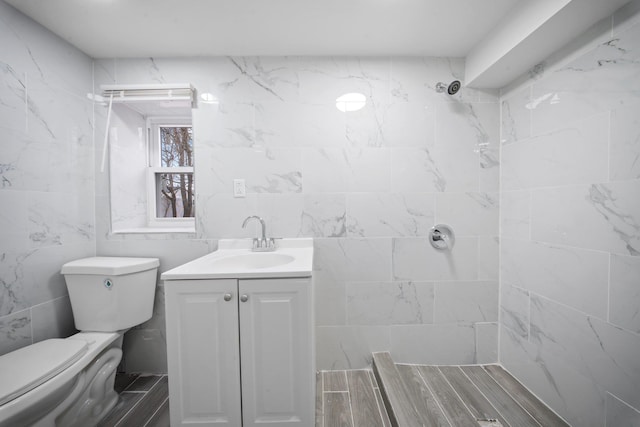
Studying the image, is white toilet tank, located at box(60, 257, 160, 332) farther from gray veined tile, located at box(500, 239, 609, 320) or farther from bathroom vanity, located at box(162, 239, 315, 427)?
gray veined tile, located at box(500, 239, 609, 320)

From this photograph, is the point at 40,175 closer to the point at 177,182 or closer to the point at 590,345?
the point at 177,182

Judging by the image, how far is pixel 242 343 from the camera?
1.02m

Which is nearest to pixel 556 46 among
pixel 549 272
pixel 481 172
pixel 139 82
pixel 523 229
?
pixel 481 172

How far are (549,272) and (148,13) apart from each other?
2468mm

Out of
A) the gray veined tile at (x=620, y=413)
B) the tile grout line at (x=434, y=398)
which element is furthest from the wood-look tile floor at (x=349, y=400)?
the gray veined tile at (x=620, y=413)

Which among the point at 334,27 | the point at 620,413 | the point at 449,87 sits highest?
the point at 334,27

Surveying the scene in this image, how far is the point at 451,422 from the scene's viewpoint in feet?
3.72

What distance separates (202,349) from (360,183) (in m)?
1.22

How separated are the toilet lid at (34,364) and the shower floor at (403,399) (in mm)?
482

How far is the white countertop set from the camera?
1.01m

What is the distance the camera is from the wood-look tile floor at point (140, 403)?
4.09 ft

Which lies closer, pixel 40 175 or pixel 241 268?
pixel 40 175

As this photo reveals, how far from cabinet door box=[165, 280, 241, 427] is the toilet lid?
466mm

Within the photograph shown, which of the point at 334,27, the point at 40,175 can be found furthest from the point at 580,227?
the point at 40,175
